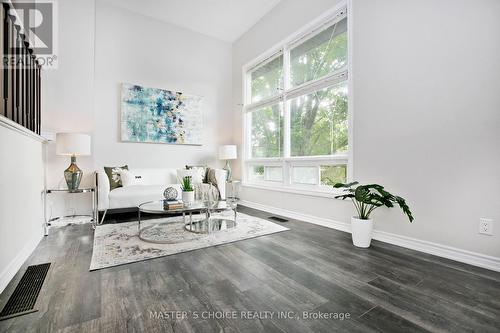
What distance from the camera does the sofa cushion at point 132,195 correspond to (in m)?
3.36

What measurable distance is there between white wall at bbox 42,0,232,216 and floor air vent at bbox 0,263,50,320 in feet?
6.76

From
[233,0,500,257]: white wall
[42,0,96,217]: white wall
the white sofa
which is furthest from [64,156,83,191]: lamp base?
[233,0,500,257]: white wall

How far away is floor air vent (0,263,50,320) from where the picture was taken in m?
1.29

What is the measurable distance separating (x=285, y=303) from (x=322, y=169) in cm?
223

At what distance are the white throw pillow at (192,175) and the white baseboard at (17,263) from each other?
214 cm

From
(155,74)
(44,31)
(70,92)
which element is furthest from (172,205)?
(44,31)

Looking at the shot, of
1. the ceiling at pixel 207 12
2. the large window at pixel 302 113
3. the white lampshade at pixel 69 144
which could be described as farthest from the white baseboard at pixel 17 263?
the ceiling at pixel 207 12

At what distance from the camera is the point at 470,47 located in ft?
6.42

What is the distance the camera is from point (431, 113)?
218cm

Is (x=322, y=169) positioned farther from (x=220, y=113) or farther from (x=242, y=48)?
(x=242, y=48)

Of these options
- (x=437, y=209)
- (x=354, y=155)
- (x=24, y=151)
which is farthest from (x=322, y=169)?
(x=24, y=151)

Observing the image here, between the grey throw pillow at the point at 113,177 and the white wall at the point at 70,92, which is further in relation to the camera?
the grey throw pillow at the point at 113,177

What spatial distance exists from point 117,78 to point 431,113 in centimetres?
456

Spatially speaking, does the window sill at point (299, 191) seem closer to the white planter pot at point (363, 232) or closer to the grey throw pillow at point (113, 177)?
the white planter pot at point (363, 232)
